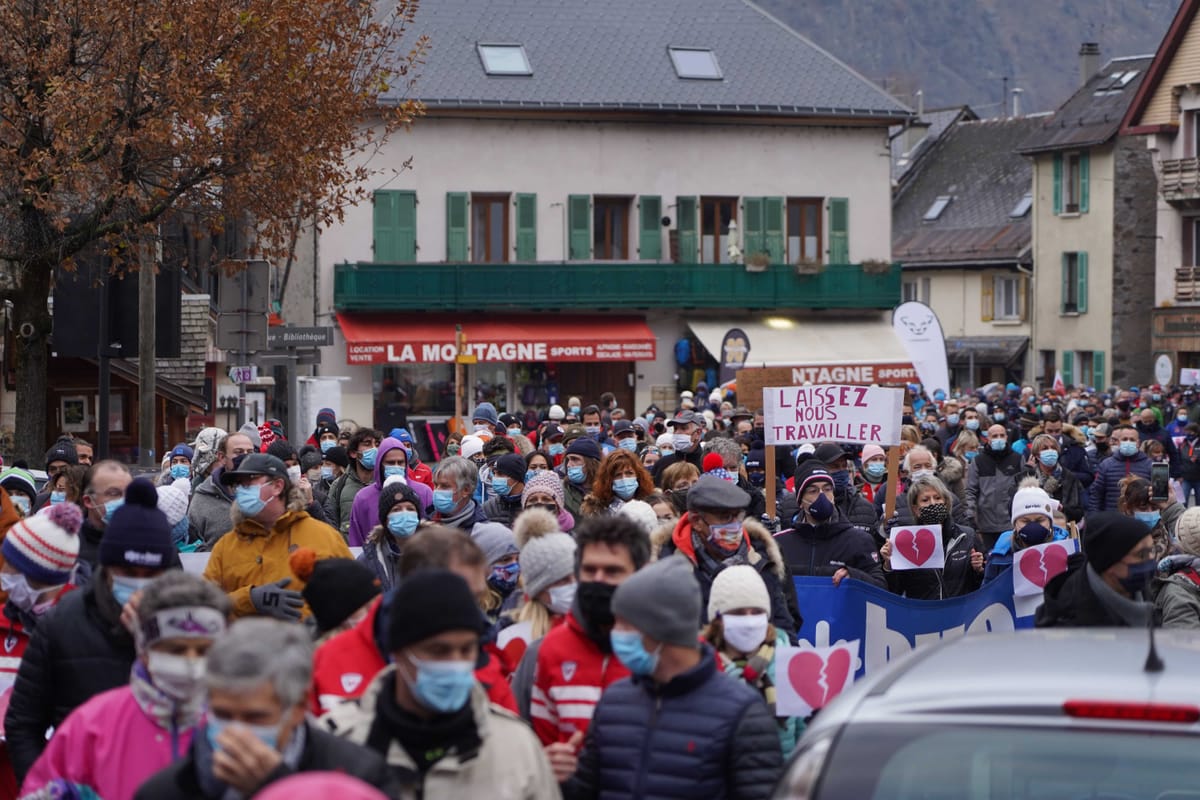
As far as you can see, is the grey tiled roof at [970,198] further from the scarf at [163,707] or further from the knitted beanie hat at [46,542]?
the scarf at [163,707]

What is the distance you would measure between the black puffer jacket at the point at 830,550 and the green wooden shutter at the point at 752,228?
37664mm

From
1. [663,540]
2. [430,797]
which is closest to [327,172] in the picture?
[663,540]

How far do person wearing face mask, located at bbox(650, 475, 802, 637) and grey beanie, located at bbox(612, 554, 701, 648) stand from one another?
8.56ft

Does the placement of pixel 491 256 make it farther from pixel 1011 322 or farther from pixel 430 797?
pixel 430 797

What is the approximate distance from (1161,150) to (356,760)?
53.8m

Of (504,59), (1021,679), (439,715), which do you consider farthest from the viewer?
(504,59)

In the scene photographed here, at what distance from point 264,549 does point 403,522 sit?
1026 millimetres

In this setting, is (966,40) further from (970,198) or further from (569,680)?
(569,680)

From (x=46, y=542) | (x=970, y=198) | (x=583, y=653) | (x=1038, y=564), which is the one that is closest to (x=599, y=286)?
(x=970, y=198)

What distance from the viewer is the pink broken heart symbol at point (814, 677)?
7.27m

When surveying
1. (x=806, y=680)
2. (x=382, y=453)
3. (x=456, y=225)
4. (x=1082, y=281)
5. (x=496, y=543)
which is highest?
(x=456, y=225)

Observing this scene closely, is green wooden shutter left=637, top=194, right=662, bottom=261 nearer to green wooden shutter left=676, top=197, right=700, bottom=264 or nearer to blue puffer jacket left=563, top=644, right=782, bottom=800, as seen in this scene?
green wooden shutter left=676, top=197, right=700, bottom=264

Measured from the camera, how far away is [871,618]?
10.8m

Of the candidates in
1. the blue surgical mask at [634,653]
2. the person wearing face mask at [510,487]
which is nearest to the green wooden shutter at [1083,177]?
the person wearing face mask at [510,487]
